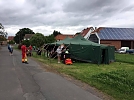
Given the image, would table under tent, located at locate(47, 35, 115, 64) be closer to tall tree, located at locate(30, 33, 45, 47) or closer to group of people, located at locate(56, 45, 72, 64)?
group of people, located at locate(56, 45, 72, 64)

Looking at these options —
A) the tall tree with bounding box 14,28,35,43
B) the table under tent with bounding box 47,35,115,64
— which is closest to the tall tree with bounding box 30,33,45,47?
the table under tent with bounding box 47,35,115,64

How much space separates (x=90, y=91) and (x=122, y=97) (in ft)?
4.09

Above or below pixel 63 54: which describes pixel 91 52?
above

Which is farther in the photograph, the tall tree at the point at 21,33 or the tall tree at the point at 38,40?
the tall tree at the point at 21,33

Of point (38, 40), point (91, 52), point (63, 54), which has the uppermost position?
point (38, 40)

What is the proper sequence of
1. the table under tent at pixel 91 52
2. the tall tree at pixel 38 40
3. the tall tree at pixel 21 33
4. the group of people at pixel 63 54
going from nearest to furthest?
the group of people at pixel 63 54
the table under tent at pixel 91 52
the tall tree at pixel 38 40
the tall tree at pixel 21 33

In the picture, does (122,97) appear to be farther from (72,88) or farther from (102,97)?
(72,88)

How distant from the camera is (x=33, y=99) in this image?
609 centimetres

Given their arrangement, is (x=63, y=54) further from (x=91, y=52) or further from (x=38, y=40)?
(x=38, y=40)

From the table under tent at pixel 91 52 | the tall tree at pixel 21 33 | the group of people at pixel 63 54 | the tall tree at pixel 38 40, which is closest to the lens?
the group of people at pixel 63 54

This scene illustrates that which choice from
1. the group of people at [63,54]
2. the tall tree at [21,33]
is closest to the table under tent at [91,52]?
the group of people at [63,54]

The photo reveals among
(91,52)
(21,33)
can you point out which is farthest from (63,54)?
(21,33)

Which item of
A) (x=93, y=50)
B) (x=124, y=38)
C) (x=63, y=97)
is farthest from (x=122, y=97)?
(x=124, y=38)

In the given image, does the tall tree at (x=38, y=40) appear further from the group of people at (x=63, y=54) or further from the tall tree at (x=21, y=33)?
the tall tree at (x=21, y=33)
